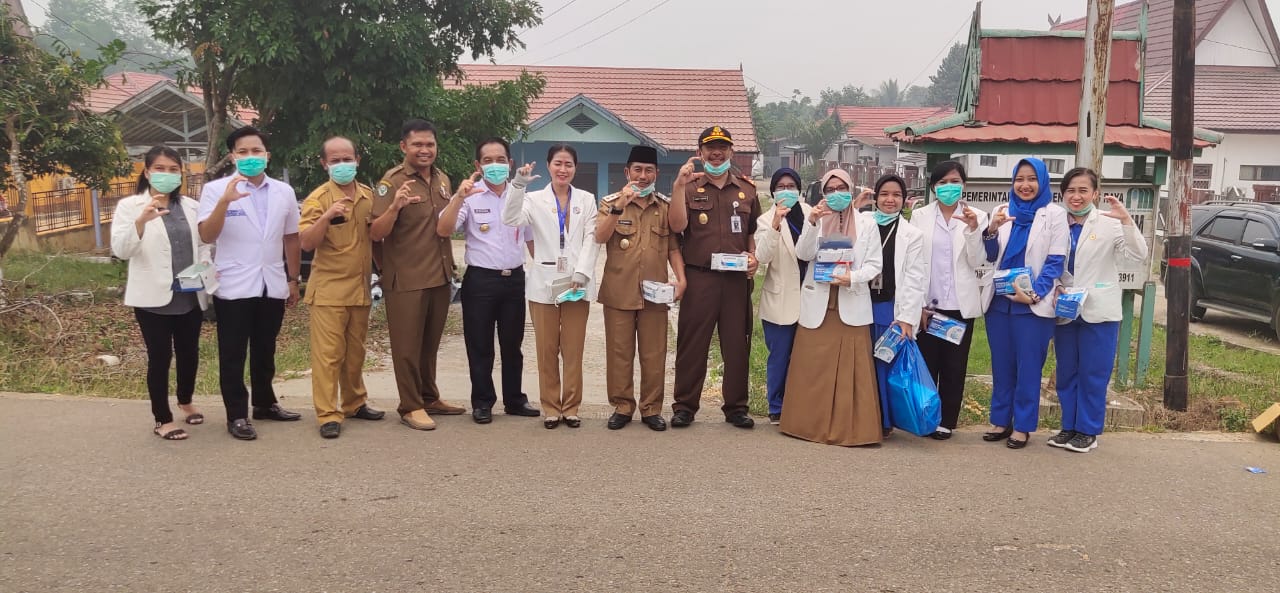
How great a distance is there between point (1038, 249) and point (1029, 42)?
2.68m

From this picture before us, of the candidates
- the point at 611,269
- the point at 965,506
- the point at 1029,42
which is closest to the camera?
the point at 965,506

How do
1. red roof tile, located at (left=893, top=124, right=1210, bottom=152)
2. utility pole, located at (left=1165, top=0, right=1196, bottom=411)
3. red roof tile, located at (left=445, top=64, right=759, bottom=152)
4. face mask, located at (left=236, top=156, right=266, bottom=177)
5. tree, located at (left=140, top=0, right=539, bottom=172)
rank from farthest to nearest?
red roof tile, located at (left=445, top=64, right=759, bottom=152)
tree, located at (left=140, top=0, right=539, bottom=172)
red roof tile, located at (left=893, top=124, right=1210, bottom=152)
utility pole, located at (left=1165, top=0, right=1196, bottom=411)
face mask, located at (left=236, top=156, right=266, bottom=177)

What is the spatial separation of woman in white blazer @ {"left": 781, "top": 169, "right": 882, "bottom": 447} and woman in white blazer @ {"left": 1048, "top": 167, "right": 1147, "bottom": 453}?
113 cm

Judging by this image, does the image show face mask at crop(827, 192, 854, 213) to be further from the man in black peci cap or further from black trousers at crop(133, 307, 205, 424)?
black trousers at crop(133, 307, 205, 424)

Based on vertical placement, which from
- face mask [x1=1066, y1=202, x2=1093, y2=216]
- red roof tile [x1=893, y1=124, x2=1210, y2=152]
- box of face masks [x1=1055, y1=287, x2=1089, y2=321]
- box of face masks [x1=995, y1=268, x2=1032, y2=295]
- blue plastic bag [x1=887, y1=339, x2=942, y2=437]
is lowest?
blue plastic bag [x1=887, y1=339, x2=942, y2=437]

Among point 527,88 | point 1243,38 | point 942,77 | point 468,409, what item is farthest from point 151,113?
point 942,77

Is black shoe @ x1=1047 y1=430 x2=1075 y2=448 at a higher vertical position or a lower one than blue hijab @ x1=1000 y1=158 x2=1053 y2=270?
lower

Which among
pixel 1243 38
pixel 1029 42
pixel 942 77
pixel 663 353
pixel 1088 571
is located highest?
pixel 942 77

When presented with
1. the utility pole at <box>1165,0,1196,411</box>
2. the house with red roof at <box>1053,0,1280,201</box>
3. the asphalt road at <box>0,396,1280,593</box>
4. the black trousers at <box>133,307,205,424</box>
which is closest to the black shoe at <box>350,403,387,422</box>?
the asphalt road at <box>0,396,1280,593</box>

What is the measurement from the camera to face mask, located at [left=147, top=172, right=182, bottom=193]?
504 centimetres

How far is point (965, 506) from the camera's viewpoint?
14.8ft

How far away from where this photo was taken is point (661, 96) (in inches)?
1070

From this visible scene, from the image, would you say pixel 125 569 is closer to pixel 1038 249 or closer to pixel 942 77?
pixel 1038 249

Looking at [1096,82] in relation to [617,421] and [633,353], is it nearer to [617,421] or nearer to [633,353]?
[633,353]
